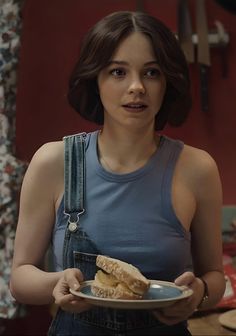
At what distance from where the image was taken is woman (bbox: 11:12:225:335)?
1.15m

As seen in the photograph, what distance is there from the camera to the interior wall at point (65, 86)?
2510 mm

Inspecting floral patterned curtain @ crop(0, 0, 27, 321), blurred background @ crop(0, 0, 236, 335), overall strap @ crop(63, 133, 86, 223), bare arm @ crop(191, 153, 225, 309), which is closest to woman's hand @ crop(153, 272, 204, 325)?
bare arm @ crop(191, 153, 225, 309)

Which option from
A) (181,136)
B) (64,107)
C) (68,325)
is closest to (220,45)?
(181,136)

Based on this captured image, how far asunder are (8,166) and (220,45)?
916mm

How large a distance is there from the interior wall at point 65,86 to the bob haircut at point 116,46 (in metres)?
1.23

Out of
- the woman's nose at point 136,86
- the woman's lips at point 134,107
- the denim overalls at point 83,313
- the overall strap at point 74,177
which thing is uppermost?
the woman's nose at point 136,86

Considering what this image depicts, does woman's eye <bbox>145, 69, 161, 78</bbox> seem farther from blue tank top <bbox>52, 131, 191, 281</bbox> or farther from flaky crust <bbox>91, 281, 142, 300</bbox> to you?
flaky crust <bbox>91, 281, 142, 300</bbox>

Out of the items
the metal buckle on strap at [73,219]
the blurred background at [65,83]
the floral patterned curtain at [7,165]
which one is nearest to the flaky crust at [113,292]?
the metal buckle on strap at [73,219]

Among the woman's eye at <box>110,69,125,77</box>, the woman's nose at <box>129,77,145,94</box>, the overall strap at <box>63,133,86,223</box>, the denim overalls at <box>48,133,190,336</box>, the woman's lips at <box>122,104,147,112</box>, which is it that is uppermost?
the woman's eye at <box>110,69,125,77</box>

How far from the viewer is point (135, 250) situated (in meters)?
1.15

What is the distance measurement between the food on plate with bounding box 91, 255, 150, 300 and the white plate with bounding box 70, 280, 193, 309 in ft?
0.06

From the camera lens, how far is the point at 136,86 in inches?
44.7

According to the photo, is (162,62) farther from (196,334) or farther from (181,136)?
(181,136)

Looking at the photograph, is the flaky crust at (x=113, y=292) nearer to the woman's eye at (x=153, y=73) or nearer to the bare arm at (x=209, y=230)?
the bare arm at (x=209, y=230)
